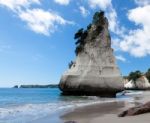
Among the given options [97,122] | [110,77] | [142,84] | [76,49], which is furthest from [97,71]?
[142,84]

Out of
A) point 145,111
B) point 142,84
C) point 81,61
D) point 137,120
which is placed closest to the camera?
point 137,120

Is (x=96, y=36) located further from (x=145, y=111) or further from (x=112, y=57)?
(x=145, y=111)

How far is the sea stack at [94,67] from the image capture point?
139ft

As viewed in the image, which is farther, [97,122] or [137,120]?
[97,122]

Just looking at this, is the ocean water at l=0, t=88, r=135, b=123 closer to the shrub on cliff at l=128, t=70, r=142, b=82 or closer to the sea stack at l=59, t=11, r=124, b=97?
the sea stack at l=59, t=11, r=124, b=97

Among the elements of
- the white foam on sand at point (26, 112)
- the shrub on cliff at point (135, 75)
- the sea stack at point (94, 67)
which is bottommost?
the white foam on sand at point (26, 112)

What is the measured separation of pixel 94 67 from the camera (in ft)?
146

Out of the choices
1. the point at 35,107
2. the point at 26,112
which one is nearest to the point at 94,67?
the point at 35,107

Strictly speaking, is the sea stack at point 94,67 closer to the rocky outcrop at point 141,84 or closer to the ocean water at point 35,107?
the ocean water at point 35,107

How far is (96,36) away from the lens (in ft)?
156

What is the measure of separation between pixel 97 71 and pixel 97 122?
29.6 metres

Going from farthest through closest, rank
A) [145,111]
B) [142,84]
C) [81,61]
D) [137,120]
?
[142,84] → [81,61] → [145,111] → [137,120]

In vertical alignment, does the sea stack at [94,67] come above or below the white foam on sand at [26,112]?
above

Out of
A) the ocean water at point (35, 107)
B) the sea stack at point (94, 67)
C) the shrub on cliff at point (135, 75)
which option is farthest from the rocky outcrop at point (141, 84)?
the ocean water at point (35, 107)
